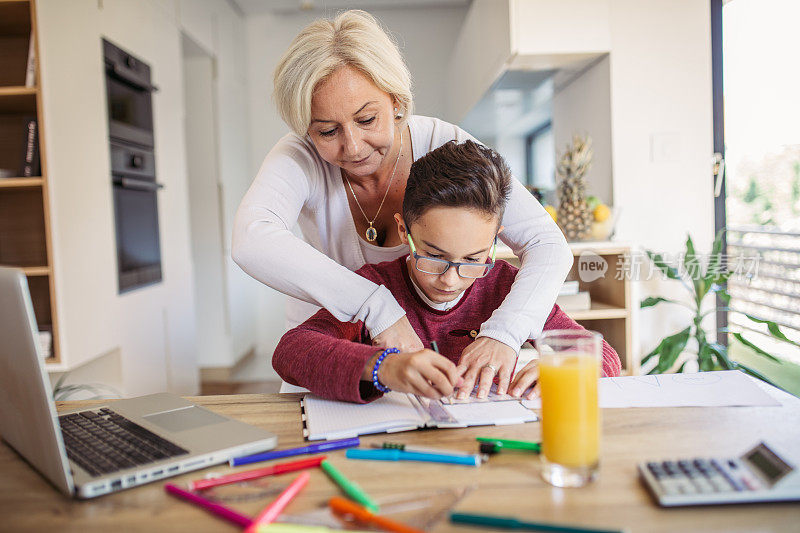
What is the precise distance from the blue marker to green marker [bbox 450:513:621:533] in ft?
0.44

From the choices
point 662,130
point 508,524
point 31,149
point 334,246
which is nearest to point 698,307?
point 662,130

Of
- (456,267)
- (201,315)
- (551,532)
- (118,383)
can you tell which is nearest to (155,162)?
(118,383)

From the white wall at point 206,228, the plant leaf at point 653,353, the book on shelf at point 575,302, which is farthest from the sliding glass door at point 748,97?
the white wall at point 206,228

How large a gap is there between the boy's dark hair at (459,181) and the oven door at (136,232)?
1.96 metres

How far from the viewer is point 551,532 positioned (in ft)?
1.81

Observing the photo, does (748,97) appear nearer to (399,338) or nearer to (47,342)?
(399,338)

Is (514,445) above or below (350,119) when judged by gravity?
below

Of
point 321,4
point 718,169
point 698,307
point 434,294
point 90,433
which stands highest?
point 321,4

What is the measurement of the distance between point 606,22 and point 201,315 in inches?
125

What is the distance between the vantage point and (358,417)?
2.95ft

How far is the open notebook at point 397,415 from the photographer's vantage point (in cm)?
85

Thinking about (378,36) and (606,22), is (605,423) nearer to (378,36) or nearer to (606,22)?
(378,36)

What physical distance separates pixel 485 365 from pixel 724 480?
47 centimetres

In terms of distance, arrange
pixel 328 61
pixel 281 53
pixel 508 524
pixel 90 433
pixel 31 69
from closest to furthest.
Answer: pixel 508 524, pixel 90 433, pixel 328 61, pixel 31 69, pixel 281 53
